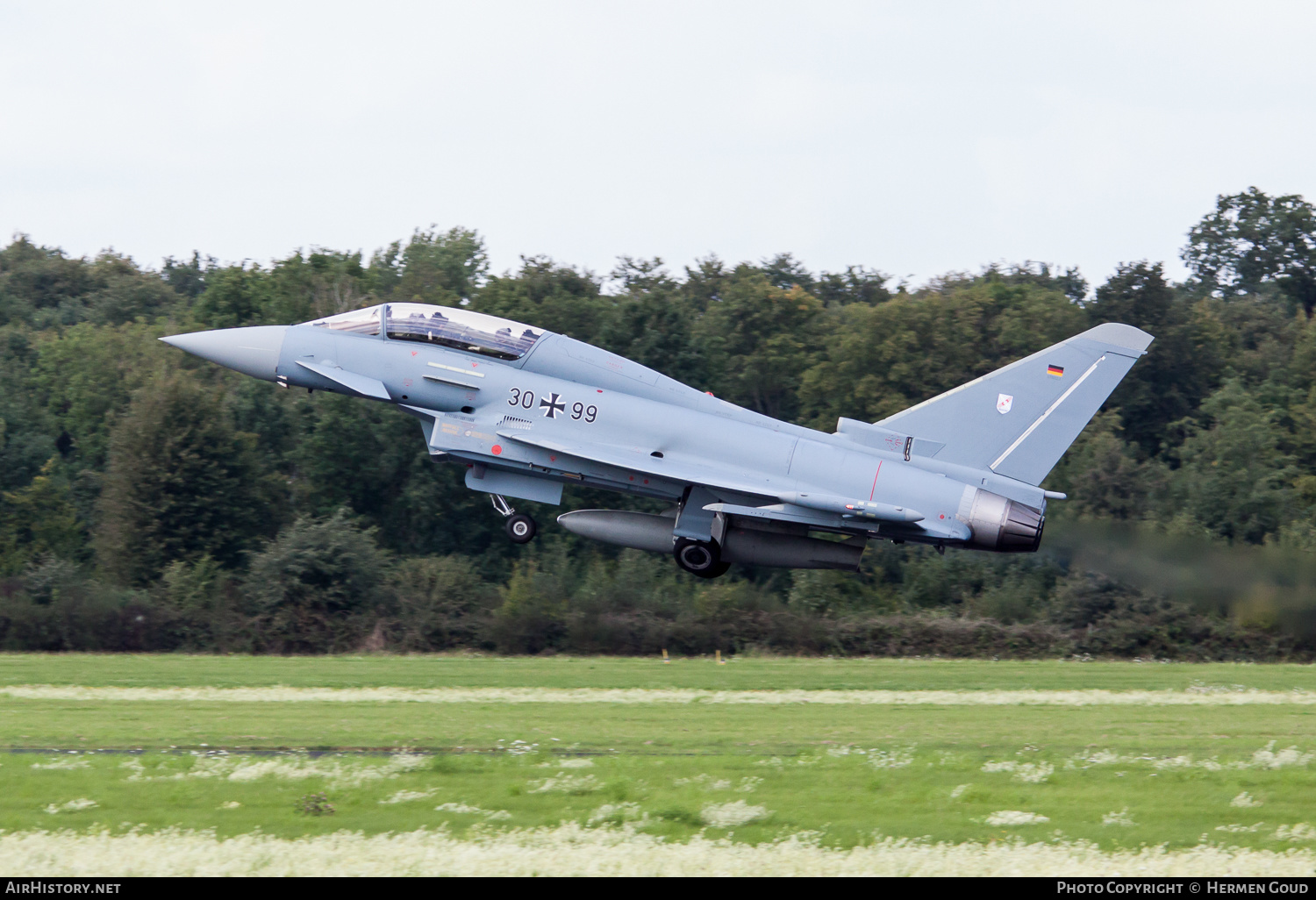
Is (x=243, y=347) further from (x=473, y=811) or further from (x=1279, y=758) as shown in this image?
(x=1279, y=758)

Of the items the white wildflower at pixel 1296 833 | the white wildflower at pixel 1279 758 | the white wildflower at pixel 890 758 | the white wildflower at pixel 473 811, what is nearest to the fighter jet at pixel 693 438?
the white wildflower at pixel 890 758

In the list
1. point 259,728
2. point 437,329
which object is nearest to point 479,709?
point 259,728

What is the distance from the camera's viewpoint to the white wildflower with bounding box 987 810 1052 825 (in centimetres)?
1209

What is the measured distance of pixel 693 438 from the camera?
66.2 feet

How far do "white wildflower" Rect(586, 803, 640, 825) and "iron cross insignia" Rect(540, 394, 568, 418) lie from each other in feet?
28.2

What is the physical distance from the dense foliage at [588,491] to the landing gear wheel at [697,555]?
818cm

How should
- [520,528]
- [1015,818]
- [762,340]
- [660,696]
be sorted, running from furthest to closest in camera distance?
[762,340] < [660,696] < [520,528] < [1015,818]

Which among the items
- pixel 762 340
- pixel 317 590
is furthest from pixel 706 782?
pixel 762 340

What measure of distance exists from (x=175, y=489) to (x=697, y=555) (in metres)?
28.6

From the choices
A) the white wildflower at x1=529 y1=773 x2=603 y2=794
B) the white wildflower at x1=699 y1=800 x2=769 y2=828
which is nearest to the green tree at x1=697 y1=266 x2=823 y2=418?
the white wildflower at x1=529 y1=773 x2=603 y2=794

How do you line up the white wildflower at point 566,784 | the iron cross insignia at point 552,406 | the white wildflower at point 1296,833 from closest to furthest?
1. the white wildflower at point 1296,833
2. the white wildflower at point 566,784
3. the iron cross insignia at point 552,406

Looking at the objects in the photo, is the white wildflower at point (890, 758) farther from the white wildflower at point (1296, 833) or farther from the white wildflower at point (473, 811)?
the white wildflower at point (473, 811)

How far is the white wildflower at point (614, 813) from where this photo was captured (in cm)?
1193

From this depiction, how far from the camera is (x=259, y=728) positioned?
1806cm
